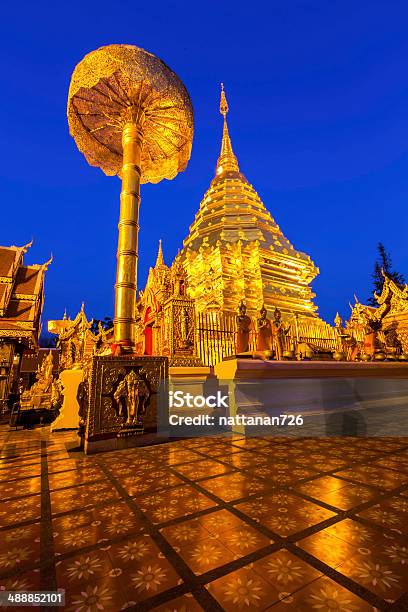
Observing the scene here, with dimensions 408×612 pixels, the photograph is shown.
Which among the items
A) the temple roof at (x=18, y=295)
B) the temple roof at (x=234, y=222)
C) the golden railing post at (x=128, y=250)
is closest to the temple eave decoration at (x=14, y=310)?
the temple roof at (x=18, y=295)

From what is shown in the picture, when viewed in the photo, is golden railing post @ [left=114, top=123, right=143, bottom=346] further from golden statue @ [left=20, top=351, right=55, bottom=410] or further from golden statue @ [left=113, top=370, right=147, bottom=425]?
golden statue @ [left=20, top=351, right=55, bottom=410]

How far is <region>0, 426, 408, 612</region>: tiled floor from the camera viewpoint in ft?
4.27

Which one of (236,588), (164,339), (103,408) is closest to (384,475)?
(236,588)

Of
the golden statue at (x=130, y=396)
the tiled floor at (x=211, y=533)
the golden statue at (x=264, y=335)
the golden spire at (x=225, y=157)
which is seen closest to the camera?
the tiled floor at (x=211, y=533)

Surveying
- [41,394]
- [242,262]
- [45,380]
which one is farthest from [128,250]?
[242,262]

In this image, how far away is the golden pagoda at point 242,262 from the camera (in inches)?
561

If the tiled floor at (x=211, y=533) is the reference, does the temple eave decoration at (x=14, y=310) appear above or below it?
above

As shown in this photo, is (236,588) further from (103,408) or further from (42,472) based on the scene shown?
(103,408)

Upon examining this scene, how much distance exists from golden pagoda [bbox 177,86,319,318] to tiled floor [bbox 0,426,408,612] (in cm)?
974

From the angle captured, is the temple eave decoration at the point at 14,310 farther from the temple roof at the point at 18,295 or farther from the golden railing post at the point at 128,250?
the golden railing post at the point at 128,250

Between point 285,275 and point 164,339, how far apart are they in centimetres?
1109

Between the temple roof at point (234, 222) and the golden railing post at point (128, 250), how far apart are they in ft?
32.3

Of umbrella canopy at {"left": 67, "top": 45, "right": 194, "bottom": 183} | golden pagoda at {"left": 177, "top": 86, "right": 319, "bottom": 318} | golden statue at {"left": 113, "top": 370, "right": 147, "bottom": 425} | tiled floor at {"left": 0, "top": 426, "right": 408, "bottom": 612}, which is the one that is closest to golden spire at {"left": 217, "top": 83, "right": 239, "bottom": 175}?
golden pagoda at {"left": 177, "top": 86, "right": 319, "bottom": 318}

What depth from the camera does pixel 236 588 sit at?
133 centimetres
